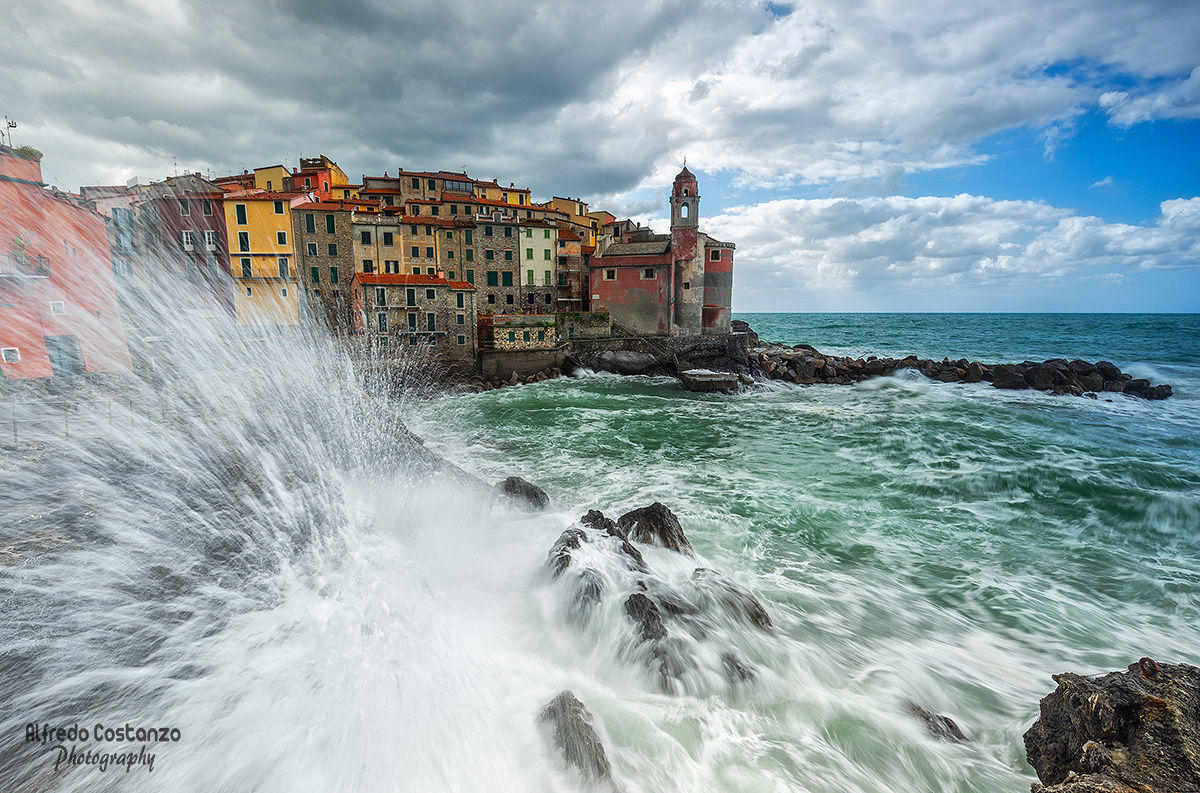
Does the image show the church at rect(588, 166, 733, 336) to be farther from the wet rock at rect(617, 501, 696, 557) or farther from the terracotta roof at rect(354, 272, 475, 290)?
the wet rock at rect(617, 501, 696, 557)

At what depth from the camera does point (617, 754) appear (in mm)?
4922

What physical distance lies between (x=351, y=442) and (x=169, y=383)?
7.09 meters

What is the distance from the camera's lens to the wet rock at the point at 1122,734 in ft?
12.2

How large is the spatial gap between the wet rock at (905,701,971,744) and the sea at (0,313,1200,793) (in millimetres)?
132

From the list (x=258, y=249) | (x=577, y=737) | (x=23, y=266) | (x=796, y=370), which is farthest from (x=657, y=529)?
(x=258, y=249)

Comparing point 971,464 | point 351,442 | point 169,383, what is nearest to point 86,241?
point 169,383

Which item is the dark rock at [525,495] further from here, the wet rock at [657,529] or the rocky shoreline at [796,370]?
the rocky shoreline at [796,370]

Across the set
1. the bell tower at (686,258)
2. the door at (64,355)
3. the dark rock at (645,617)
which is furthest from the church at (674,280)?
the dark rock at (645,617)

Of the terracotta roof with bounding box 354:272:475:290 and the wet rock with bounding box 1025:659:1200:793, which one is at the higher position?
the terracotta roof with bounding box 354:272:475:290

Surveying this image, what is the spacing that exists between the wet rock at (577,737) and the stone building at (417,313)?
109ft

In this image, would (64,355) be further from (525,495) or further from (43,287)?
(525,495)

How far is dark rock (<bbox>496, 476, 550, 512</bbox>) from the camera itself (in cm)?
1148

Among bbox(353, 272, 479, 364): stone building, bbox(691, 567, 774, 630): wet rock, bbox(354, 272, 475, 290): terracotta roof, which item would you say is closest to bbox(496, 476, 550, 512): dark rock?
bbox(691, 567, 774, 630): wet rock

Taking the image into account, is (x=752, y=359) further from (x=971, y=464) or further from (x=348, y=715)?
(x=348, y=715)
